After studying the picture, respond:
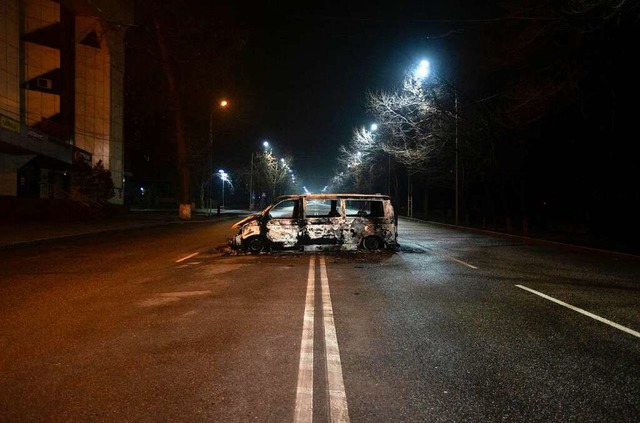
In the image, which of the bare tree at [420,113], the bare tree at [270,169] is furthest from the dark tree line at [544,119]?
the bare tree at [270,169]

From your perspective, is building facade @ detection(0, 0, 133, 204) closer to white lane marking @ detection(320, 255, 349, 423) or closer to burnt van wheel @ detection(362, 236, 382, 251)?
burnt van wheel @ detection(362, 236, 382, 251)

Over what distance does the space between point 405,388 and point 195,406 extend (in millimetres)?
1813

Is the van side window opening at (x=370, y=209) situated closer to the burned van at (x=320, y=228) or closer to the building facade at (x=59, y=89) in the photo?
the burned van at (x=320, y=228)

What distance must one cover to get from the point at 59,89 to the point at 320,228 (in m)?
33.1

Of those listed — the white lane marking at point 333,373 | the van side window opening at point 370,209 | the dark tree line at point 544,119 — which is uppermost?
the dark tree line at point 544,119

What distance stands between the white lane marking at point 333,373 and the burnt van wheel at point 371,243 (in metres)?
7.55

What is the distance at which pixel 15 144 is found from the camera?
27.3 meters

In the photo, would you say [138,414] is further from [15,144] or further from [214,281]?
[15,144]

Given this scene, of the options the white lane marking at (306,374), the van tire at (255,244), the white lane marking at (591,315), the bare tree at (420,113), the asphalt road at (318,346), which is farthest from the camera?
the bare tree at (420,113)

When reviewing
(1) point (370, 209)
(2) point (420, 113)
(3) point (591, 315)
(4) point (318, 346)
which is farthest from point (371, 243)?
(2) point (420, 113)

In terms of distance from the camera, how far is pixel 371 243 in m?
15.4

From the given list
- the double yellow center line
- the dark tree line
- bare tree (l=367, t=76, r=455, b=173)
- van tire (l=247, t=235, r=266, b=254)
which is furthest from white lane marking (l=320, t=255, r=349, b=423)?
bare tree (l=367, t=76, r=455, b=173)

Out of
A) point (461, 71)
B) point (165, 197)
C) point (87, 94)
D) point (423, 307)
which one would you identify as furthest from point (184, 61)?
point (165, 197)

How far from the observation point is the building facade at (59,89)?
107 feet
